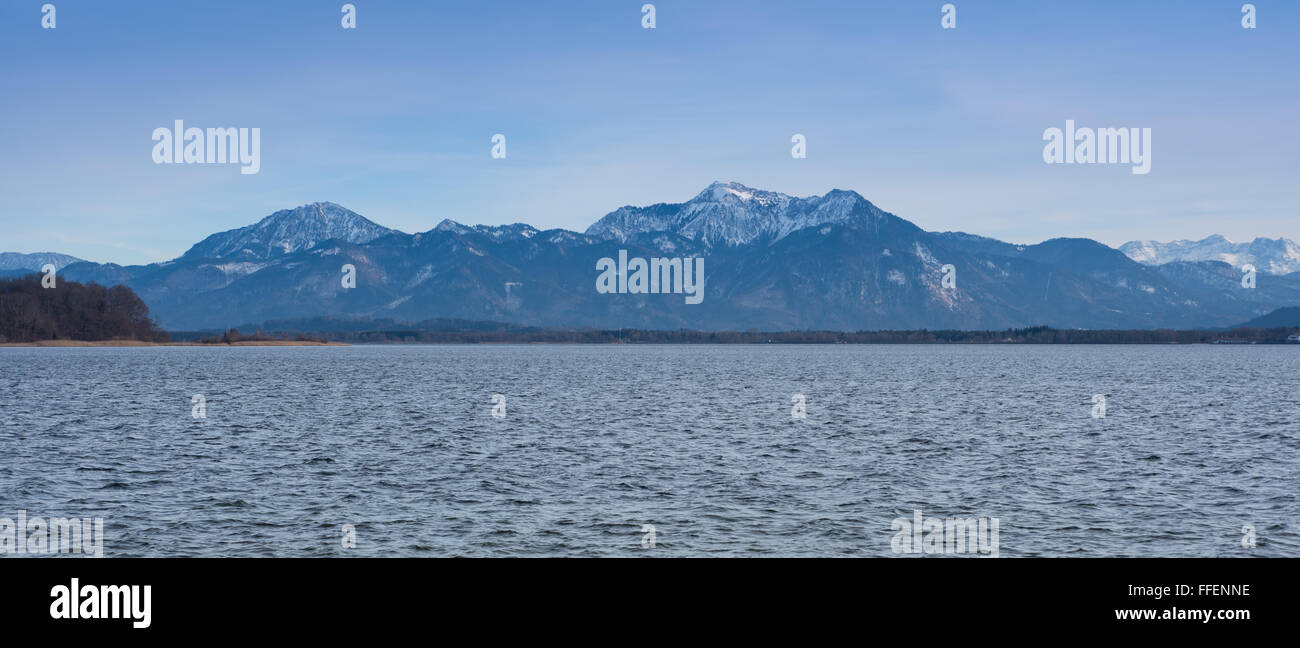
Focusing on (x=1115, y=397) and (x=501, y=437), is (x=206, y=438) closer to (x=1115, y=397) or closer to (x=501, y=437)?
(x=501, y=437)

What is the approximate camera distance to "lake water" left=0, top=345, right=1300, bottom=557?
107ft

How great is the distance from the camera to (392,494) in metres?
40.9

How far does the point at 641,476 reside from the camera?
46.5 metres

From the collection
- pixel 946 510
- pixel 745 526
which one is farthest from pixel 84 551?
pixel 946 510

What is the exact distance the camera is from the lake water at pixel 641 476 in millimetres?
32594

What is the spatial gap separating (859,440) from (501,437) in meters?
23.3

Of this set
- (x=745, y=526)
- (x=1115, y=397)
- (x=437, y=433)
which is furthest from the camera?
(x=1115, y=397)
